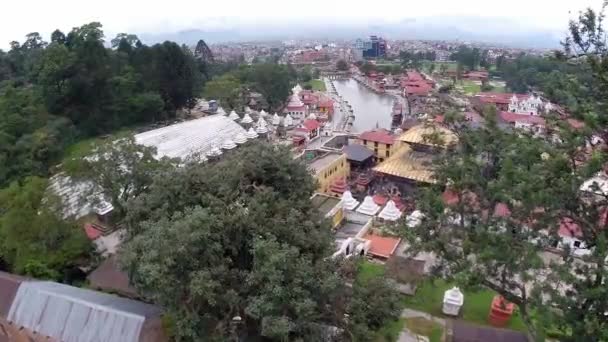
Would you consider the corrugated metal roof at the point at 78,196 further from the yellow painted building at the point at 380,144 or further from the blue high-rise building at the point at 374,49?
the blue high-rise building at the point at 374,49

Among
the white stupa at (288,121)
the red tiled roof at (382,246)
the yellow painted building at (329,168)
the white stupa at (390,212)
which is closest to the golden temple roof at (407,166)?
the yellow painted building at (329,168)

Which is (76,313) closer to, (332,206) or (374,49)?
(332,206)

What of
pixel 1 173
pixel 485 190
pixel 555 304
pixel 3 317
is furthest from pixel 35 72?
pixel 555 304

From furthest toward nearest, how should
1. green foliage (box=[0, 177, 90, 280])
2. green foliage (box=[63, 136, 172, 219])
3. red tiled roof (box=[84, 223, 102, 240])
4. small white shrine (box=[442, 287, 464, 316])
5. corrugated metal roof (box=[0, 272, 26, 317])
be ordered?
red tiled roof (box=[84, 223, 102, 240]) < green foliage (box=[63, 136, 172, 219]) < green foliage (box=[0, 177, 90, 280]) < small white shrine (box=[442, 287, 464, 316]) < corrugated metal roof (box=[0, 272, 26, 317])

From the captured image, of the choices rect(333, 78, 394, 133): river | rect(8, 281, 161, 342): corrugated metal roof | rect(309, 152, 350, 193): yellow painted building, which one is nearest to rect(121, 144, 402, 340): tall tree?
rect(8, 281, 161, 342): corrugated metal roof

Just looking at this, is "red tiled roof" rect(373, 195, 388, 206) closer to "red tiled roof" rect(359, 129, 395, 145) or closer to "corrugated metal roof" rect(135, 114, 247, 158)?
"red tiled roof" rect(359, 129, 395, 145)

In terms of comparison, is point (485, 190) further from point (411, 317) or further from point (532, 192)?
point (411, 317)
